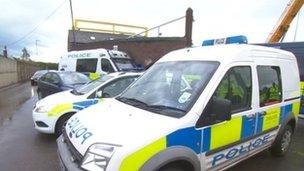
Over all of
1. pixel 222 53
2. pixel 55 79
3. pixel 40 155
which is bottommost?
pixel 40 155

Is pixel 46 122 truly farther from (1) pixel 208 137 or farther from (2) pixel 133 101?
(1) pixel 208 137

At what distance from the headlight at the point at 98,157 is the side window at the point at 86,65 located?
1274 cm

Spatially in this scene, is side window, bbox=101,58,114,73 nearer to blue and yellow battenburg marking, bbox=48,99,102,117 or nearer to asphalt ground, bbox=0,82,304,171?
asphalt ground, bbox=0,82,304,171

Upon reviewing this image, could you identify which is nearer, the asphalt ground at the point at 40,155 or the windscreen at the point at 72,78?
the asphalt ground at the point at 40,155

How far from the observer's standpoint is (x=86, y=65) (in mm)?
16203

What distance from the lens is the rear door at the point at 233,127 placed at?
3.86 meters

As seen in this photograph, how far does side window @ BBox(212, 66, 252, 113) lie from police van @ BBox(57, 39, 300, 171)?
1 cm

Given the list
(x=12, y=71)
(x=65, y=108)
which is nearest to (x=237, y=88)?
(x=65, y=108)

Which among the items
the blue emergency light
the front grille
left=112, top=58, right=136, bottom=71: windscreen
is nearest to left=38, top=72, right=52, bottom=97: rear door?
left=112, top=58, right=136, bottom=71: windscreen

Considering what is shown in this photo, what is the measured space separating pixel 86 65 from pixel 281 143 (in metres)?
12.0

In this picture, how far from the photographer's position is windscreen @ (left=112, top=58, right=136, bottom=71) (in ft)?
50.1

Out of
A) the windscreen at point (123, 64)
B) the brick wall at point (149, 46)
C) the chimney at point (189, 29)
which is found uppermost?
the chimney at point (189, 29)

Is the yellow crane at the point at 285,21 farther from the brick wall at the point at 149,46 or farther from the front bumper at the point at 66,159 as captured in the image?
the front bumper at the point at 66,159

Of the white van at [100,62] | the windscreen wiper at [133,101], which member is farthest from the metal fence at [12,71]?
the windscreen wiper at [133,101]
